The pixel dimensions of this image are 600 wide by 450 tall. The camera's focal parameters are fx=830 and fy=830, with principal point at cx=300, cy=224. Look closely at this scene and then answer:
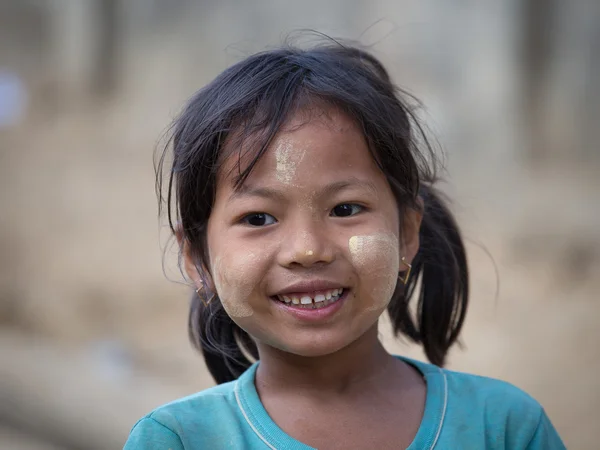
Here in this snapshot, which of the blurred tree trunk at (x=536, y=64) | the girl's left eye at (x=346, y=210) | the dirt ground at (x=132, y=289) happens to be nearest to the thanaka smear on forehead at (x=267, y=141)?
the girl's left eye at (x=346, y=210)

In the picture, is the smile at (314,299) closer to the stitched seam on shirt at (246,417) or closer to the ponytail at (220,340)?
the stitched seam on shirt at (246,417)

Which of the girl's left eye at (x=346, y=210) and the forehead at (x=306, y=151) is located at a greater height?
the forehead at (x=306, y=151)

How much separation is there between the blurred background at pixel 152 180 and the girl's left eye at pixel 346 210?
4.40ft

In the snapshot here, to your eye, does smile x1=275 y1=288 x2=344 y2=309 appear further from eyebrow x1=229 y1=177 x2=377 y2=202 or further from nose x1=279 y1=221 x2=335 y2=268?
eyebrow x1=229 y1=177 x2=377 y2=202

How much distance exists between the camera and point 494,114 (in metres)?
5.64

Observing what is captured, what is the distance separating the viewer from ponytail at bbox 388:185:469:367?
1961mm

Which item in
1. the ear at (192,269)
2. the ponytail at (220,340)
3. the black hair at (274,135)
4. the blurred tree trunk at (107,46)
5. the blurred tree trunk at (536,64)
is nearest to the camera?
the black hair at (274,135)

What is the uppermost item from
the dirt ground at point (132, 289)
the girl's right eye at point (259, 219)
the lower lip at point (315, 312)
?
the girl's right eye at point (259, 219)

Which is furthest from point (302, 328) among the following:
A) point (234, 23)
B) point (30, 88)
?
point (30, 88)

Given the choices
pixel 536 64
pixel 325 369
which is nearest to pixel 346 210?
pixel 325 369

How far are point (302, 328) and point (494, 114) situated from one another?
14.6ft

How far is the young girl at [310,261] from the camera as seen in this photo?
4.91 feet

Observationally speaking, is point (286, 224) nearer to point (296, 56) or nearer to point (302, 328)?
point (302, 328)

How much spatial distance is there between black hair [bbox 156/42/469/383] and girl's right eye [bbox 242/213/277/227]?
0.22ft
